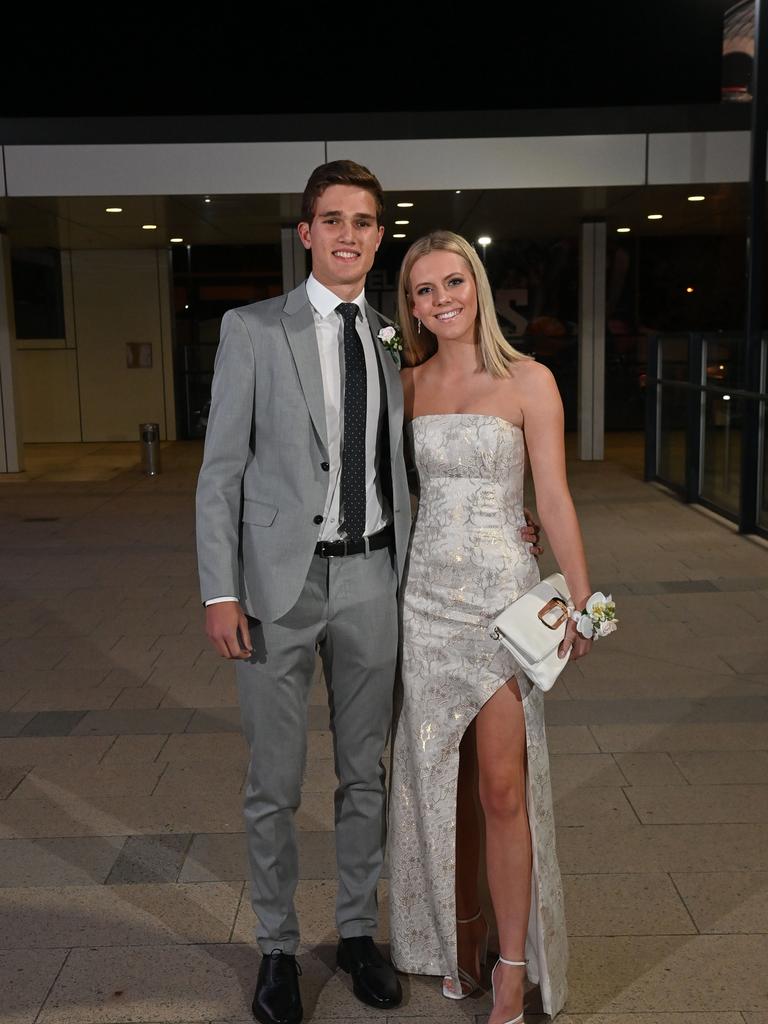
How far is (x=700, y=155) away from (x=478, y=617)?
10.0 meters

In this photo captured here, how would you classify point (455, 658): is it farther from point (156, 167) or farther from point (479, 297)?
point (156, 167)

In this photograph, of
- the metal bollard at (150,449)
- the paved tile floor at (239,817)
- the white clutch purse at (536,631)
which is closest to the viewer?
the white clutch purse at (536,631)

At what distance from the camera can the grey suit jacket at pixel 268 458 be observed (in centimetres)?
296

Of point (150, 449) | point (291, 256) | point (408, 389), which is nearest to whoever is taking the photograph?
point (408, 389)

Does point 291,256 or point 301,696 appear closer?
point 301,696

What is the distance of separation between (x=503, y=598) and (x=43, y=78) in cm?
3002

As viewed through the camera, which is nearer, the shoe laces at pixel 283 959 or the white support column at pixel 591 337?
the shoe laces at pixel 283 959

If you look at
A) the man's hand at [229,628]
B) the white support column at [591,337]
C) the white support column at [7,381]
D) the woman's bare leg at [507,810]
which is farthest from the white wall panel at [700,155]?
the man's hand at [229,628]

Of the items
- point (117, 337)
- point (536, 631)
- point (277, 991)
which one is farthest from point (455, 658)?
point (117, 337)

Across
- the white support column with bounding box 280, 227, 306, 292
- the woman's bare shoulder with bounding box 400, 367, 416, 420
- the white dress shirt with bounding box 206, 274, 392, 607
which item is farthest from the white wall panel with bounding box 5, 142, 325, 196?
the white dress shirt with bounding box 206, 274, 392, 607

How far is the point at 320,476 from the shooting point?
299cm

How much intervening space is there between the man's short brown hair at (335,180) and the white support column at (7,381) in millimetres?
13738

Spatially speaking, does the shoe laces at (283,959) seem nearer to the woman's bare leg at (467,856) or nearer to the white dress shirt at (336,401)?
the woman's bare leg at (467,856)

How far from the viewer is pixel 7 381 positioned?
1596cm
